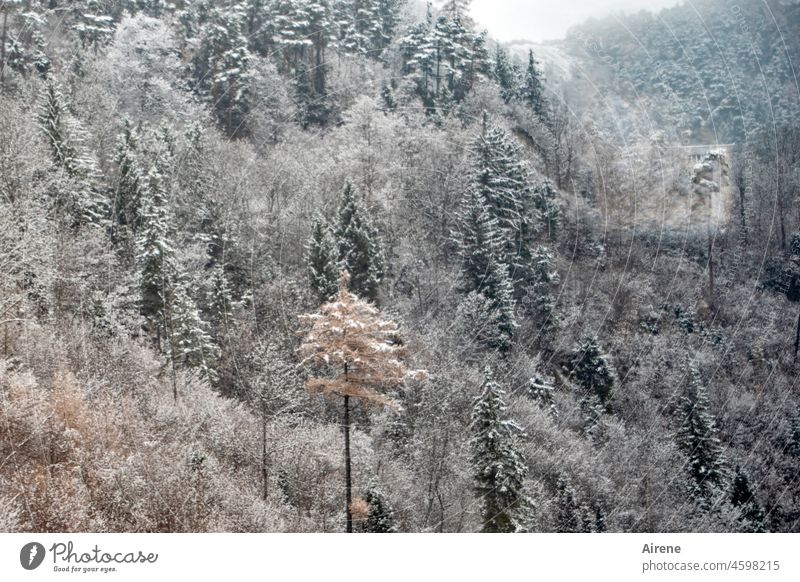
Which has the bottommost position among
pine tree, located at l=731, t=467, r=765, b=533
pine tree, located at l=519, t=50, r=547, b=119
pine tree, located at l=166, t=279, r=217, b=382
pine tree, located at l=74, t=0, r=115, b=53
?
pine tree, located at l=731, t=467, r=765, b=533

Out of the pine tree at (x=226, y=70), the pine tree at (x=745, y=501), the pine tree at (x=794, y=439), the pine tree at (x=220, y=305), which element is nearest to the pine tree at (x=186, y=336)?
the pine tree at (x=220, y=305)

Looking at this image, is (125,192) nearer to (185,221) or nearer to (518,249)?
(185,221)

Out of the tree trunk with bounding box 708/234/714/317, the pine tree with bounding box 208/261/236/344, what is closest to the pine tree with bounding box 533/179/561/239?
the tree trunk with bounding box 708/234/714/317

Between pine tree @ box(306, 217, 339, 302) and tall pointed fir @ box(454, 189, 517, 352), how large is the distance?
536 cm

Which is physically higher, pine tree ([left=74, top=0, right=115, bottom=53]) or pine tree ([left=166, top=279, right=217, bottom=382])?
pine tree ([left=74, top=0, right=115, bottom=53])

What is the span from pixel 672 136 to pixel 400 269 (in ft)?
60.5

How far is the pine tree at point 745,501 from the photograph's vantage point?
56.2 ft

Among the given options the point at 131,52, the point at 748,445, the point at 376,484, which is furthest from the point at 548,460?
the point at 131,52

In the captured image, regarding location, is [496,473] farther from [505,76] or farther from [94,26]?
[94,26]

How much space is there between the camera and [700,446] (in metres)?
19.6

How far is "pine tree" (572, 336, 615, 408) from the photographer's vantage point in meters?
20.2

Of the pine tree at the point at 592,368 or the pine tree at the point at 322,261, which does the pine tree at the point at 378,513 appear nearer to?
the pine tree at the point at 322,261

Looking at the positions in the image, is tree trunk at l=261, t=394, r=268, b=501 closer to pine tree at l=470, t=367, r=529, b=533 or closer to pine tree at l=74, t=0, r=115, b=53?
pine tree at l=470, t=367, r=529, b=533

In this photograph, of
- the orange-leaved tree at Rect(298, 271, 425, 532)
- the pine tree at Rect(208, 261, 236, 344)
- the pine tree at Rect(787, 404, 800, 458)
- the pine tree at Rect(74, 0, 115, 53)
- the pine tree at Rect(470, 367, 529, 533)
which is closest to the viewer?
the orange-leaved tree at Rect(298, 271, 425, 532)
